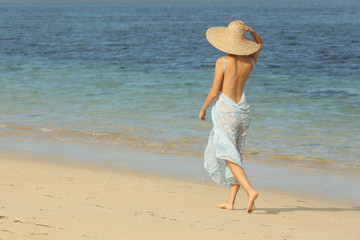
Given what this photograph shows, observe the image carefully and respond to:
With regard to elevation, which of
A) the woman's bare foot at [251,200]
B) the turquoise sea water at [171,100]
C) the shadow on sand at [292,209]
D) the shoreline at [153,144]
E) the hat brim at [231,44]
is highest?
the hat brim at [231,44]

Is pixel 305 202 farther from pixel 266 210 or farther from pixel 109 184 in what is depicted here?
pixel 109 184

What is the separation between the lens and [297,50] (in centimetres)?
3047

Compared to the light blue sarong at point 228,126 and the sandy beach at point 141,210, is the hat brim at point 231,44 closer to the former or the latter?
the light blue sarong at point 228,126

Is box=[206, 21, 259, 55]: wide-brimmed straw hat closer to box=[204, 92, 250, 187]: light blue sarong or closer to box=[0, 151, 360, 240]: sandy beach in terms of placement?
box=[204, 92, 250, 187]: light blue sarong

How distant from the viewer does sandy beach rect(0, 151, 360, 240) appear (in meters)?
4.34

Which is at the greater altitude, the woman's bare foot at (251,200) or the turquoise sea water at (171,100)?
the woman's bare foot at (251,200)

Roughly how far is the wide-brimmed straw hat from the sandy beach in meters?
1.52

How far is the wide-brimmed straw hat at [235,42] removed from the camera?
5.02 m

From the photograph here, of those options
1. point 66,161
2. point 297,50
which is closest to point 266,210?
point 66,161

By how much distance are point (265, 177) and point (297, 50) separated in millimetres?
24284

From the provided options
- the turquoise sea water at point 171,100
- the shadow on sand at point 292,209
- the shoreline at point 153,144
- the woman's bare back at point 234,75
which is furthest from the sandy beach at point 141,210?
the turquoise sea water at point 171,100

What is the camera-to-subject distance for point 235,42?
5.06 metres

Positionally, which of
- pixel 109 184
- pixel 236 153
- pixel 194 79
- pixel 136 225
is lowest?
pixel 194 79

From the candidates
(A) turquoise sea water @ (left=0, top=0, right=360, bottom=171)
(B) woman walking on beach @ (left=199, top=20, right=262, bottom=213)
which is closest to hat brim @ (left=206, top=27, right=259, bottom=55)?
(B) woman walking on beach @ (left=199, top=20, right=262, bottom=213)
